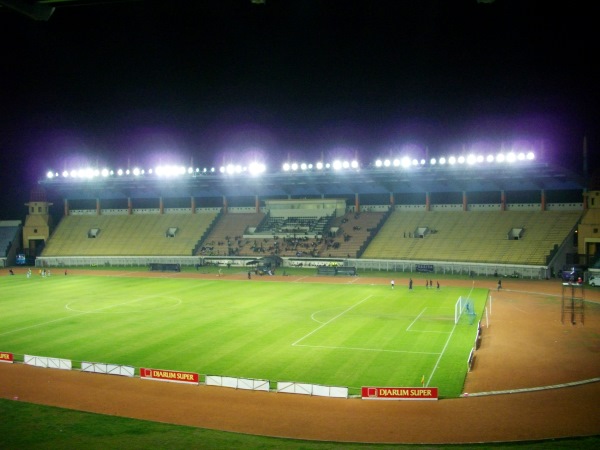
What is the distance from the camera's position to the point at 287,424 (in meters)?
17.9

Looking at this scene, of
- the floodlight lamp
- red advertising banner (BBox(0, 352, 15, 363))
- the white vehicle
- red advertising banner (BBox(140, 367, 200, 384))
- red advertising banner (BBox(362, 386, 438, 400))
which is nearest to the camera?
red advertising banner (BBox(362, 386, 438, 400))

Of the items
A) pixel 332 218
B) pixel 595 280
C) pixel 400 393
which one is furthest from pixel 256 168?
pixel 400 393

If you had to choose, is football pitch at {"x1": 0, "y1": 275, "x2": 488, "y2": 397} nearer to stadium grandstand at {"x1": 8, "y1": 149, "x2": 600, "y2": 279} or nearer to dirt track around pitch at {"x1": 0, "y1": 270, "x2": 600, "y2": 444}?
dirt track around pitch at {"x1": 0, "y1": 270, "x2": 600, "y2": 444}

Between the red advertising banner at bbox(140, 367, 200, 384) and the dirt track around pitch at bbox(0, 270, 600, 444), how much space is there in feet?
1.37

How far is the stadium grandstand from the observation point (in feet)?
212

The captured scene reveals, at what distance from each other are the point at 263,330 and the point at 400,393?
14492mm

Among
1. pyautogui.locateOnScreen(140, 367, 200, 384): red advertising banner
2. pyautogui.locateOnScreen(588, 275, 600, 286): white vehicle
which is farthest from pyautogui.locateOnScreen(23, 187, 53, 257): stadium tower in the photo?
pyautogui.locateOnScreen(588, 275, 600, 286): white vehicle

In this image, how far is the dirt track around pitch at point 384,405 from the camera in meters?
17.0

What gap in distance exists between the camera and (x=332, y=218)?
268 ft

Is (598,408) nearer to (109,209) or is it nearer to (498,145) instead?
(498,145)

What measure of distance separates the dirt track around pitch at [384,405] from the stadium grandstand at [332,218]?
126ft

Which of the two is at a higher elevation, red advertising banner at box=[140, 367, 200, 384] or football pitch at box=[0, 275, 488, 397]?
red advertising banner at box=[140, 367, 200, 384]

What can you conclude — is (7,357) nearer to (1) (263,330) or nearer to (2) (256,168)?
(1) (263,330)

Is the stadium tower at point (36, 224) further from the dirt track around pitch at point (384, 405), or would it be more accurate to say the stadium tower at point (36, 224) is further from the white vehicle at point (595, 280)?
the white vehicle at point (595, 280)
